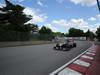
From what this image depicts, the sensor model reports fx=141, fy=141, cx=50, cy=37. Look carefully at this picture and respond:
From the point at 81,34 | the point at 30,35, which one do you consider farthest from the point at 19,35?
the point at 81,34

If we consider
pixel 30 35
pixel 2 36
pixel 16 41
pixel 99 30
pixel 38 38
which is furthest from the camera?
pixel 99 30

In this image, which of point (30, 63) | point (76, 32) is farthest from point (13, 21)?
point (76, 32)

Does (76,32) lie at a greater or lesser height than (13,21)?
greater

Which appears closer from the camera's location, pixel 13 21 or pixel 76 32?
pixel 13 21

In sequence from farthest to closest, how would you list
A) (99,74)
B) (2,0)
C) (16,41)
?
(16,41) → (99,74) → (2,0)

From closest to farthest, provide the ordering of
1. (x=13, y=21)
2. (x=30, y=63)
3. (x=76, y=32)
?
(x=13, y=21) < (x=30, y=63) < (x=76, y=32)

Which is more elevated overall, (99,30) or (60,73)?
(99,30)

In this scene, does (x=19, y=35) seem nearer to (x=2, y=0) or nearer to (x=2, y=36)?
(x=2, y=36)

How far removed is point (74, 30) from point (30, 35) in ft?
355

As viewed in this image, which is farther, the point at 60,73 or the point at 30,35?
the point at 30,35

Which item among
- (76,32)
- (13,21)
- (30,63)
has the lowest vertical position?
(30,63)

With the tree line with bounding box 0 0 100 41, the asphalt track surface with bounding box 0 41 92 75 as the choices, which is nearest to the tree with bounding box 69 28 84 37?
the tree line with bounding box 0 0 100 41

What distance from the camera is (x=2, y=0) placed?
4.55 m

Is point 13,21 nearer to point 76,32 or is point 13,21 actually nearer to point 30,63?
point 30,63
